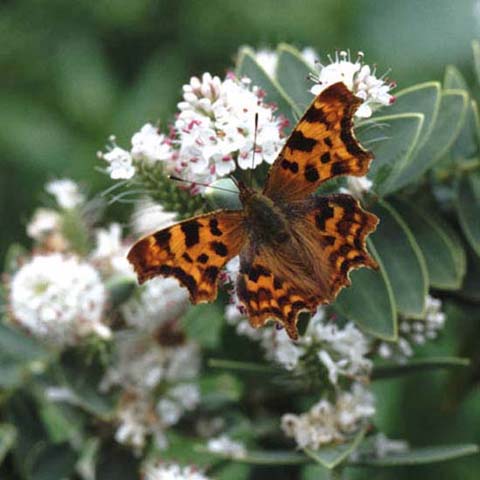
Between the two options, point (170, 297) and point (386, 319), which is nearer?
point (386, 319)

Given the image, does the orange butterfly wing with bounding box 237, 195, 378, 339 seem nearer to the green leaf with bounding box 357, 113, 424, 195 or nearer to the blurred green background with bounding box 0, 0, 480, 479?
the green leaf with bounding box 357, 113, 424, 195

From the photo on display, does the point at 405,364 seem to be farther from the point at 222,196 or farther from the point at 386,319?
the point at 222,196

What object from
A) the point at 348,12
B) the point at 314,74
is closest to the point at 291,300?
the point at 314,74

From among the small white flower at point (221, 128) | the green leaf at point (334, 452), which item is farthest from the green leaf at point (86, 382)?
the small white flower at point (221, 128)

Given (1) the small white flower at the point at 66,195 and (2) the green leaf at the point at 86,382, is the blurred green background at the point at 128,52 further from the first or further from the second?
(2) the green leaf at the point at 86,382

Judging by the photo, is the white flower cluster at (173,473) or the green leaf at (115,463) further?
the green leaf at (115,463)

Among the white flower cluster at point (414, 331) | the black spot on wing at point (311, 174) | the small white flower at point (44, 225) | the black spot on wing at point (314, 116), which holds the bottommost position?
the white flower cluster at point (414, 331)
